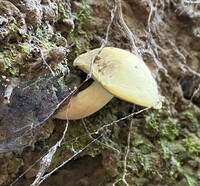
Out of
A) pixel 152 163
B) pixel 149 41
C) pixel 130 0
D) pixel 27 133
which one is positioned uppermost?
pixel 130 0

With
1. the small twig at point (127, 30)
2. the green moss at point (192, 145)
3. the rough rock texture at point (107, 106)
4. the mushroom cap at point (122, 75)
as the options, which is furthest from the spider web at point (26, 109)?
the green moss at point (192, 145)

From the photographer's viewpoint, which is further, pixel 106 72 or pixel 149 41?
pixel 149 41

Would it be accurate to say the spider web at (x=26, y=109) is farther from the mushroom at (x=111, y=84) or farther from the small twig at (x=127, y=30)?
the small twig at (x=127, y=30)

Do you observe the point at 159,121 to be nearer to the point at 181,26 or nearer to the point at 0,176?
the point at 181,26

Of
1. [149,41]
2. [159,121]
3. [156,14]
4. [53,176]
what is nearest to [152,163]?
[159,121]

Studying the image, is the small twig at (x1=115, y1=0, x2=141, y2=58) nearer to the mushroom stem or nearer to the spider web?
the mushroom stem

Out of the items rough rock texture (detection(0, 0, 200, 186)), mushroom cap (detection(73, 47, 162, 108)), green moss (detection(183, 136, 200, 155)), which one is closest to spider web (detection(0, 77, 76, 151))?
rough rock texture (detection(0, 0, 200, 186))

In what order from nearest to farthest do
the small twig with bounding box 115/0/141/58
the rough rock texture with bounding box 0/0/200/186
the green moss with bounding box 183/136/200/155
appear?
the rough rock texture with bounding box 0/0/200/186
the small twig with bounding box 115/0/141/58
the green moss with bounding box 183/136/200/155
